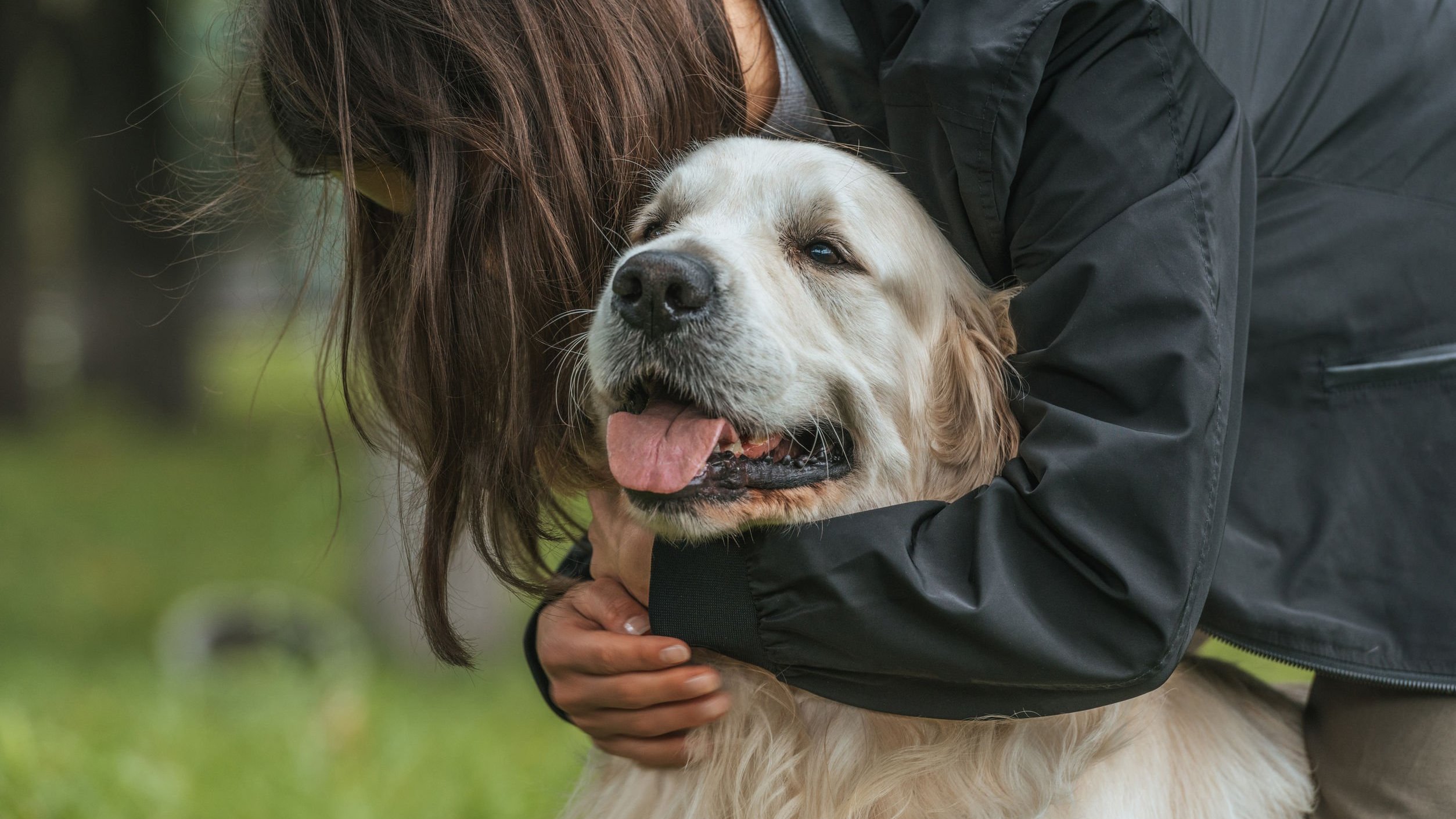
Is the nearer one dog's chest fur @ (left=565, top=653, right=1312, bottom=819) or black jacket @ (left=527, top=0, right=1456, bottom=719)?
black jacket @ (left=527, top=0, right=1456, bottom=719)

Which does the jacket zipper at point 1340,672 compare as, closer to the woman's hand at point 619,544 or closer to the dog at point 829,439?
the dog at point 829,439

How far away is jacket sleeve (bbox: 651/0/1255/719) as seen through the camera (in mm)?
1769

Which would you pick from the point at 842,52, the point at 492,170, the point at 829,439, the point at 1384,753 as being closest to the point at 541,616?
the point at 829,439

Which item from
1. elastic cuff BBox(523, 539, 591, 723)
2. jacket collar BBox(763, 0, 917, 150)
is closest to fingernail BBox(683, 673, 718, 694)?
elastic cuff BBox(523, 539, 591, 723)

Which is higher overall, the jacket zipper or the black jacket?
the black jacket

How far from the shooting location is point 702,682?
2.12 m

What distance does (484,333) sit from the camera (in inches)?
91.7

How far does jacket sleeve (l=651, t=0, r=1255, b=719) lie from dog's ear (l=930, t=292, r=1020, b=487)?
258mm

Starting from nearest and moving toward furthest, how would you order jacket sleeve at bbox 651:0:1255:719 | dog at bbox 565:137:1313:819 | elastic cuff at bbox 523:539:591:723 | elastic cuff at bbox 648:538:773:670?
jacket sleeve at bbox 651:0:1255:719, elastic cuff at bbox 648:538:773:670, dog at bbox 565:137:1313:819, elastic cuff at bbox 523:539:591:723

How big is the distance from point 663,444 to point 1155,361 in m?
0.81

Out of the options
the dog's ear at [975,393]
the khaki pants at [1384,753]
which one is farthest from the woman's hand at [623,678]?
the khaki pants at [1384,753]

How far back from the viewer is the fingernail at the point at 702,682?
211 centimetres

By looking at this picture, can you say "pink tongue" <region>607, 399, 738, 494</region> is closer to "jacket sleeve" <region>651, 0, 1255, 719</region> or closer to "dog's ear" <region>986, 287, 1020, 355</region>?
"jacket sleeve" <region>651, 0, 1255, 719</region>

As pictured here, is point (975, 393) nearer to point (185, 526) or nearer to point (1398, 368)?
point (1398, 368)
